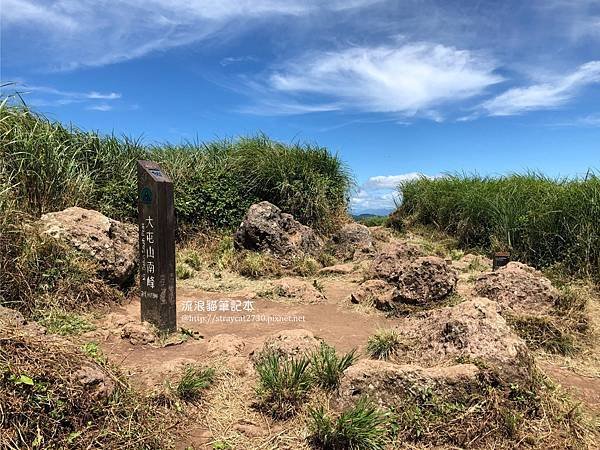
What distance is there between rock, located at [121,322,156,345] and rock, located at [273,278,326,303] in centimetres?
215

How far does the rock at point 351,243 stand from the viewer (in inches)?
354

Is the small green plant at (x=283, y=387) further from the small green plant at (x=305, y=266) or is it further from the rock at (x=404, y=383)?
the small green plant at (x=305, y=266)

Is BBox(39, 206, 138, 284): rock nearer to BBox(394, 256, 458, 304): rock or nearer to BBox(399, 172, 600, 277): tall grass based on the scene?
BBox(394, 256, 458, 304): rock

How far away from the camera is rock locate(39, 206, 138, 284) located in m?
5.68

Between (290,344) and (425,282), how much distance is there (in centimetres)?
253

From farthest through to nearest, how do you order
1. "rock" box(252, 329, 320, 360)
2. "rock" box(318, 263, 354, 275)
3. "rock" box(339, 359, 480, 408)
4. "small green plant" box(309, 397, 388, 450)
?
"rock" box(318, 263, 354, 275), "rock" box(252, 329, 320, 360), "rock" box(339, 359, 480, 408), "small green plant" box(309, 397, 388, 450)

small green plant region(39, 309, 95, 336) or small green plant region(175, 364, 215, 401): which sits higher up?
small green plant region(39, 309, 95, 336)

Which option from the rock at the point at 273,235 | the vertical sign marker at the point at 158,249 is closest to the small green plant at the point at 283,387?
the vertical sign marker at the point at 158,249

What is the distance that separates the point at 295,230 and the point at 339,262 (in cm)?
97

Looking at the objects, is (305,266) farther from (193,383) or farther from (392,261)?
(193,383)

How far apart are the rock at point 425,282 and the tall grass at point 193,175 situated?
4.42 metres

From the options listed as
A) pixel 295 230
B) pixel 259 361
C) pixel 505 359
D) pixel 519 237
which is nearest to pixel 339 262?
pixel 295 230

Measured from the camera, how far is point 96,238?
5906mm

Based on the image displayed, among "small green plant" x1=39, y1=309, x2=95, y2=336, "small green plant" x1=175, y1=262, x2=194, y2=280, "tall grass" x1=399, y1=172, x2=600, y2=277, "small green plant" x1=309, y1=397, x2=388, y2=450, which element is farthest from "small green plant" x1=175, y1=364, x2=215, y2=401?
"tall grass" x1=399, y1=172, x2=600, y2=277
